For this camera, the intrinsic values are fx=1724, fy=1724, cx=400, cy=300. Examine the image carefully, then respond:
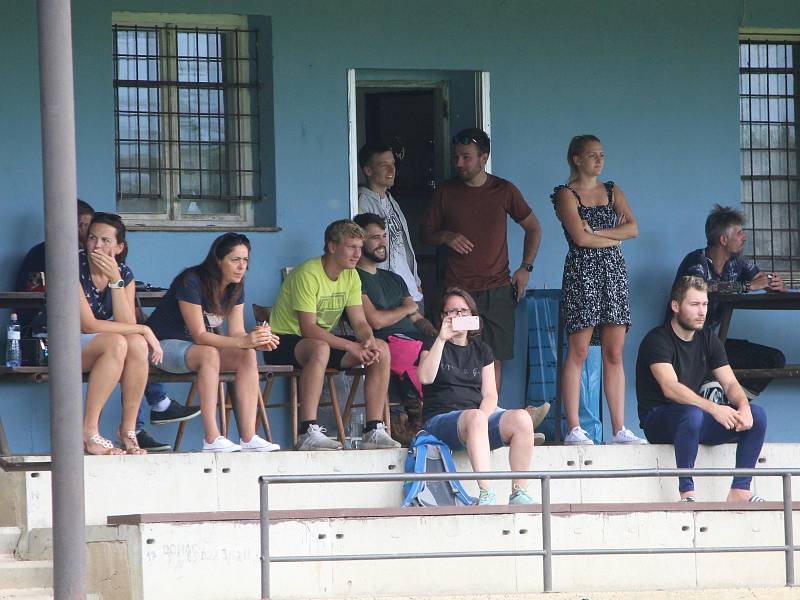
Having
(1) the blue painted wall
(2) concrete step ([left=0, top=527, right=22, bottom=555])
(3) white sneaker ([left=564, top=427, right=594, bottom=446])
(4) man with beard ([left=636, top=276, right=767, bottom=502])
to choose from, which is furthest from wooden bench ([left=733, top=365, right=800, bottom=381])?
(2) concrete step ([left=0, top=527, right=22, bottom=555])

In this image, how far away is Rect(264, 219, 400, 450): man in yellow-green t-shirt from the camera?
958 centimetres

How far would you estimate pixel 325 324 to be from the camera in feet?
32.8

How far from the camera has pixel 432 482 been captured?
8.70m

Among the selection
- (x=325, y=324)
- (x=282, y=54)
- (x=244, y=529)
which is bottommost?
(x=244, y=529)

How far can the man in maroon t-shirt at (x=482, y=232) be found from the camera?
10.9 m

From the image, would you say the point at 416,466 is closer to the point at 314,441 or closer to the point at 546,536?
the point at 314,441

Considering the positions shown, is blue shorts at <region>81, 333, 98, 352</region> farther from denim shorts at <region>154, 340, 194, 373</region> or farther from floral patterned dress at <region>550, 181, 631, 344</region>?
floral patterned dress at <region>550, 181, 631, 344</region>

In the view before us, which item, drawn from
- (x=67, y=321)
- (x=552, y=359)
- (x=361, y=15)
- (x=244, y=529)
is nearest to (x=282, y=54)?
(x=361, y=15)

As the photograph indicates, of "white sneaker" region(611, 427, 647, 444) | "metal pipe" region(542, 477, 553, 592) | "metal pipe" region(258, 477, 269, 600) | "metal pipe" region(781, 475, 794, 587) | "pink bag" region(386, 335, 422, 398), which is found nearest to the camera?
"metal pipe" region(258, 477, 269, 600)

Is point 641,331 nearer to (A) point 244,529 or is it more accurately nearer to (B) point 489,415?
(B) point 489,415

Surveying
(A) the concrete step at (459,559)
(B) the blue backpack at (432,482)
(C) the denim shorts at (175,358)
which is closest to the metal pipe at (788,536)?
(A) the concrete step at (459,559)

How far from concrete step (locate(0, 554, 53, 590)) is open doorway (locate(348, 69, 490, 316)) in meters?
3.92

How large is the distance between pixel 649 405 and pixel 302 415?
1.95 m

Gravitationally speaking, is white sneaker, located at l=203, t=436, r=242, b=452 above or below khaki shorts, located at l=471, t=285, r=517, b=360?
below
